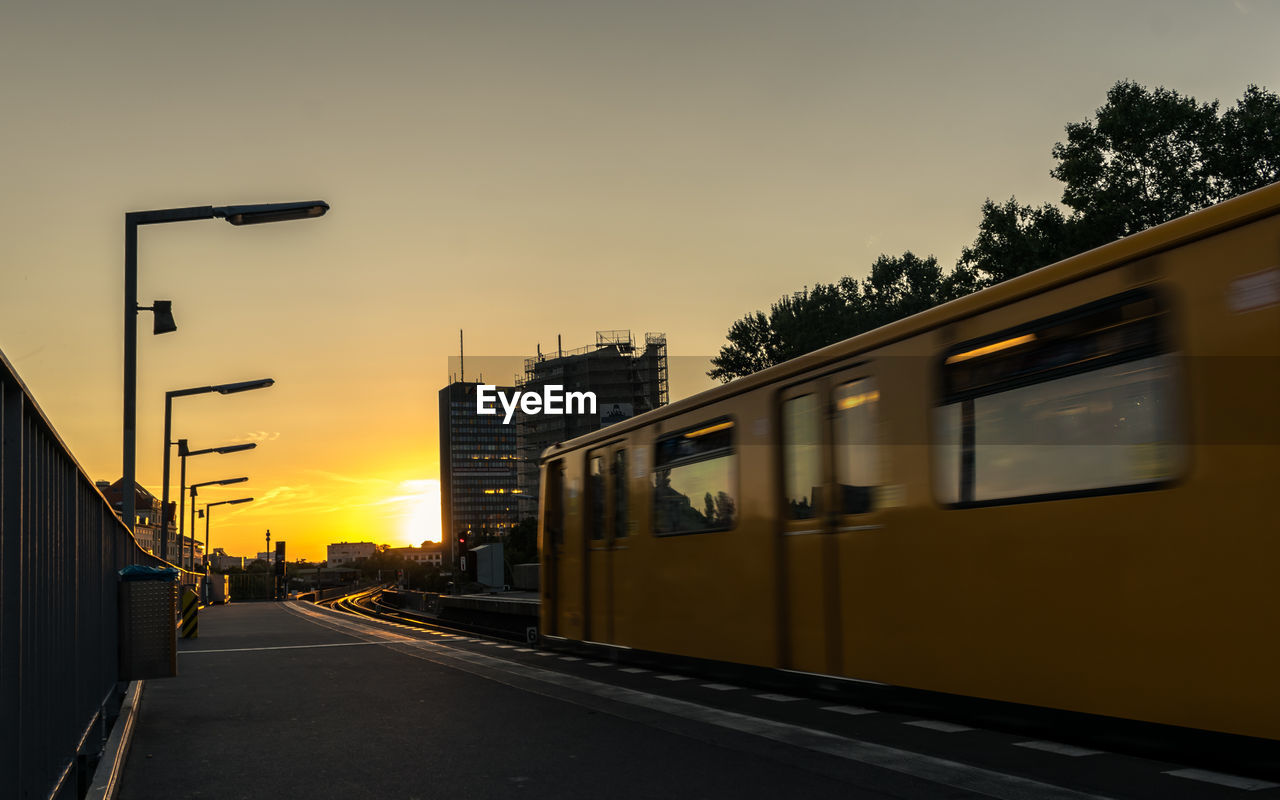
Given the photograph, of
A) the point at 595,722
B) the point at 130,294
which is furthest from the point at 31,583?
the point at 130,294

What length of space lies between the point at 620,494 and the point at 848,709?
537cm

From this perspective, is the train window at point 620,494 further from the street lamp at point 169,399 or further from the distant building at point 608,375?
the distant building at point 608,375

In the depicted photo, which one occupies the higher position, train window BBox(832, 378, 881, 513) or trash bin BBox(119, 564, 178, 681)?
train window BBox(832, 378, 881, 513)

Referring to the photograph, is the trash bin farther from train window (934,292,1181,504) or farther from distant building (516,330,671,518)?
distant building (516,330,671,518)

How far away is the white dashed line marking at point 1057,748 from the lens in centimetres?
720

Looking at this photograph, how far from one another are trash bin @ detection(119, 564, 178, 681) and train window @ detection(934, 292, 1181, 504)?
8048mm

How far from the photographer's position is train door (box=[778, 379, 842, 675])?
392 inches

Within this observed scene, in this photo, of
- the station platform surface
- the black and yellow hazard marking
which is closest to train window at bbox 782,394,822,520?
the station platform surface

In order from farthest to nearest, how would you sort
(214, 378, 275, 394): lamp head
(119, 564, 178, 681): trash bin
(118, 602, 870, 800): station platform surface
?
(214, 378, 275, 394): lamp head → (119, 564, 178, 681): trash bin → (118, 602, 870, 800): station platform surface

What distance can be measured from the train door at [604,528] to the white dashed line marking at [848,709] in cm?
484

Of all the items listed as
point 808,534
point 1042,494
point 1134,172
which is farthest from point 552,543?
point 1134,172

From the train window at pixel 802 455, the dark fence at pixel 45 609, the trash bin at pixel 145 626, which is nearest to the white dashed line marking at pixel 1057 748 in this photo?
the train window at pixel 802 455

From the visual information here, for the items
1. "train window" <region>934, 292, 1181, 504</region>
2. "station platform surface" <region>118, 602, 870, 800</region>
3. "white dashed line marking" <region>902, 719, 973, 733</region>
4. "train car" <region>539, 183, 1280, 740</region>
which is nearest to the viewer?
"train car" <region>539, 183, 1280, 740</region>

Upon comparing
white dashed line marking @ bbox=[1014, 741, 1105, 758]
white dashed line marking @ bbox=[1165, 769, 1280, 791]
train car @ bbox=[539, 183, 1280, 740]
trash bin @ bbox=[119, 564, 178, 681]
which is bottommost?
white dashed line marking @ bbox=[1014, 741, 1105, 758]
